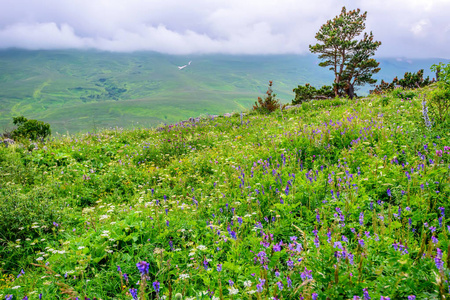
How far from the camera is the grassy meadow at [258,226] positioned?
88.7 inches

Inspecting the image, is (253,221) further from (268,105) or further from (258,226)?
(268,105)

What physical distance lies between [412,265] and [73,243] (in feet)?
12.8

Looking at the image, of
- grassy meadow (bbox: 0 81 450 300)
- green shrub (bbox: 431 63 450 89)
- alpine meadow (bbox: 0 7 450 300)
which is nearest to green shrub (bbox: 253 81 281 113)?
alpine meadow (bbox: 0 7 450 300)

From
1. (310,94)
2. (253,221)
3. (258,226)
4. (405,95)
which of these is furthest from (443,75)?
(310,94)

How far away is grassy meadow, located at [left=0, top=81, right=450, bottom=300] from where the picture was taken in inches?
88.7

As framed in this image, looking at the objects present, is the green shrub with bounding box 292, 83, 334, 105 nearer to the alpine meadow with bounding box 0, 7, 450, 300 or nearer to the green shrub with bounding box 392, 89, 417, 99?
the green shrub with bounding box 392, 89, 417, 99

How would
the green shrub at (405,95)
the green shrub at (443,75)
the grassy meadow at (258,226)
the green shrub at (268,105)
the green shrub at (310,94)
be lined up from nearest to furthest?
the grassy meadow at (258,226) < the green shrub at (443,75) < the green shrub at (405,95) < the green shrub at (268,105) < the green shrub at (310,94)

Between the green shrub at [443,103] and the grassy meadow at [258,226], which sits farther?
the green shrub at [443,103]

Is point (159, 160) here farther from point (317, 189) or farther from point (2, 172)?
point (317, 189)

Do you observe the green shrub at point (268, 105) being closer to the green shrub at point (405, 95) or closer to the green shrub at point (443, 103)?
the green shrub at point (405, 95)

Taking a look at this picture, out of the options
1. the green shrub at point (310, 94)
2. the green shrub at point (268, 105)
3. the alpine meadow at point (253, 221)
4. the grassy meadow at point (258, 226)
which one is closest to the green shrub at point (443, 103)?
the alpine meadow at point (253, 221)

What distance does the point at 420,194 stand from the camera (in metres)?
3.29

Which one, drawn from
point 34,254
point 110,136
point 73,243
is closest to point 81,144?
point 110,136

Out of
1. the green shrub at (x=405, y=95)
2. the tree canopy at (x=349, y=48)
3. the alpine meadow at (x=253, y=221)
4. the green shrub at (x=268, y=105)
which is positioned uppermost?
the tree canopy at (x=349, y=48)
